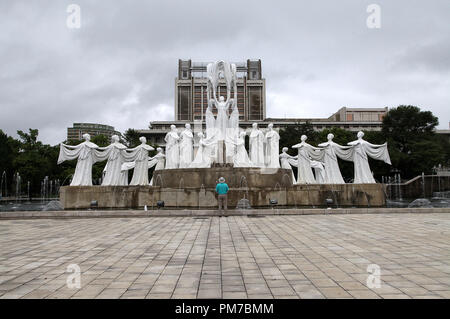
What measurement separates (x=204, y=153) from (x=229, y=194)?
5481 mm

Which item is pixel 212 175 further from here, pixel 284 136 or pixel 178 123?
pixel 178 123

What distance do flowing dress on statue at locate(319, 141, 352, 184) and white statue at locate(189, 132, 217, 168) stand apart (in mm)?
7236

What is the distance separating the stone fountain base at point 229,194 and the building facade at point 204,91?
74.0 m

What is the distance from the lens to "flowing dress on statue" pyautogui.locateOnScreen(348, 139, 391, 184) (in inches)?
770

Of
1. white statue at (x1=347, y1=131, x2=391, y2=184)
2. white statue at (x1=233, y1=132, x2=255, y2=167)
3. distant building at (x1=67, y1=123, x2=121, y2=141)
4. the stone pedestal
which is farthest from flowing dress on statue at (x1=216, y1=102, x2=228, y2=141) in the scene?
distant building at (x1=67, y1=123, x2=121, y2=141)

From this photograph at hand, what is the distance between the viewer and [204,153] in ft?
69.3

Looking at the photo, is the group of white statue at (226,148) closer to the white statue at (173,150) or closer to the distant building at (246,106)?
the white statue at (173,150)

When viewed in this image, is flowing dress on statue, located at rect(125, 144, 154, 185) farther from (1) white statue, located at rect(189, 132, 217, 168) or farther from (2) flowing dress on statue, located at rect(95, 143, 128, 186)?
(1) white statue, located at rect(189, 132, 217, 168)

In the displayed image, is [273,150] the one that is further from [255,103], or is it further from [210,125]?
[255,103]

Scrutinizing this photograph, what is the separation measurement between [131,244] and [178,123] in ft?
260

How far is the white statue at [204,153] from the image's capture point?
68.3 ft

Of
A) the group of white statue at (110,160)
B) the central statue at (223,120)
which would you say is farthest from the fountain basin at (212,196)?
the central statue at (223,120)
